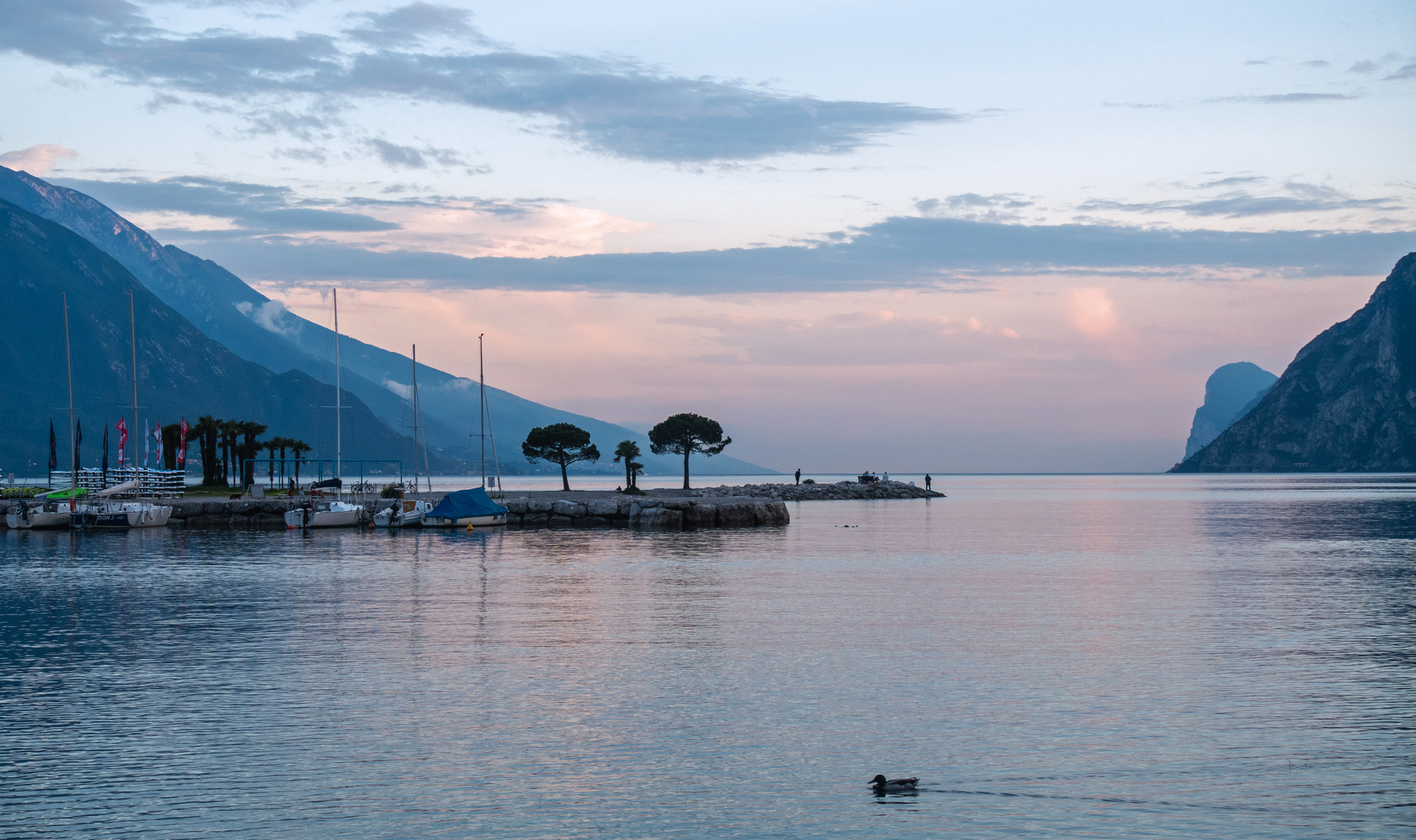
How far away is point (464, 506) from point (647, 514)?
45.8 ft

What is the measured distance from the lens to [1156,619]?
3231cm

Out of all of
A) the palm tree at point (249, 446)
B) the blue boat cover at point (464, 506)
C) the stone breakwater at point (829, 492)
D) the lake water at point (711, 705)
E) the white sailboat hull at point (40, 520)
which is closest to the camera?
the lake water at point (711, 705)

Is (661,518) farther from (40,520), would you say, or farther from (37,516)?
(37,516)

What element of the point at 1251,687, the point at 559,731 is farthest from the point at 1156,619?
the point at 559,731

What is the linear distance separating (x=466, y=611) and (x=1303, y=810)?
1003 inches

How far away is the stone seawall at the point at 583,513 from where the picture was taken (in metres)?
87.9

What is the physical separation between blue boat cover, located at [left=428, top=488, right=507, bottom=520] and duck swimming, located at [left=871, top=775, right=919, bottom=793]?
74128mm

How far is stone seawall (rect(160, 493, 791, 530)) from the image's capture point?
87.9m

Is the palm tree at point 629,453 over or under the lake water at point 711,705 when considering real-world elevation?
over

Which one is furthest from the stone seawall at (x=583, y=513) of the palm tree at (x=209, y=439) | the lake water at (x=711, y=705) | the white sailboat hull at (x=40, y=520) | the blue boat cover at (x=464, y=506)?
the lake water at (x=711, y=705)

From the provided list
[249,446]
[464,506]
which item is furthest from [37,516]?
[249,446]

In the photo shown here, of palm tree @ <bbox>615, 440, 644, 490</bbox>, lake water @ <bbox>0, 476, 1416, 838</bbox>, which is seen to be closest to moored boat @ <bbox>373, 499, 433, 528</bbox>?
lake water @ <bbox>0, 476, 1416, 838</bbox>

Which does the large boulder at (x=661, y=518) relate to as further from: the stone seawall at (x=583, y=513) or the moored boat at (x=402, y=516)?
the moored boat at (x=402, y=516)

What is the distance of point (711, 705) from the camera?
20.9 meters
